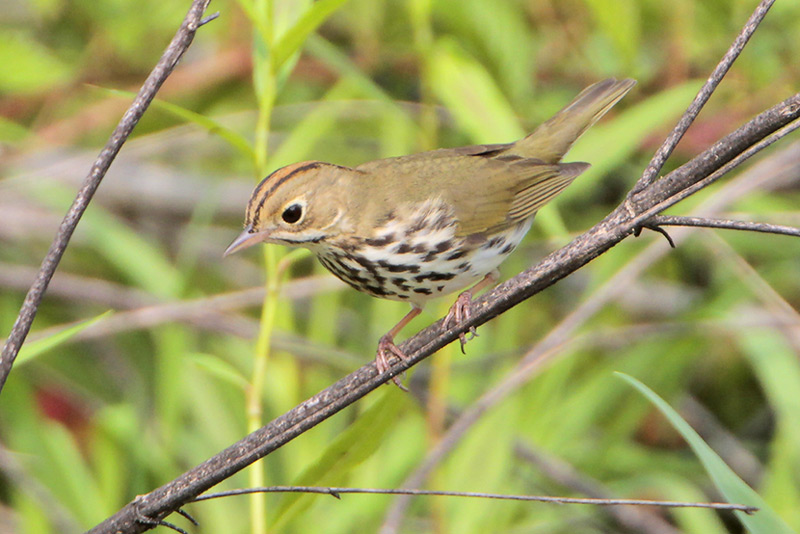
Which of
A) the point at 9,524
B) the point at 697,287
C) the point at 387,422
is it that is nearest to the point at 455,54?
the point at 387,422

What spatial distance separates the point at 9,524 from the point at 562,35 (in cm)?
303

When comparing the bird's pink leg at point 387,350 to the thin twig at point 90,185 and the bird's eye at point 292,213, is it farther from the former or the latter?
the thin twig at point 90,185

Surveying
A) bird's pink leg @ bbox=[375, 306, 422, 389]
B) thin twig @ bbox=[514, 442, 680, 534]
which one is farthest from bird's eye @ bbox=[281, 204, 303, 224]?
thin twig @ bbox=[514, 442, 680, 534]

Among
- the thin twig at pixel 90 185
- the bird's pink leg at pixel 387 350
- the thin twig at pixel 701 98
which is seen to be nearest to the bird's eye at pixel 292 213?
the bird's pink leg at pixel 387 350

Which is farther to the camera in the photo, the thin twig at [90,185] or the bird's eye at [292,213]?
the bird's eye at [292,213]

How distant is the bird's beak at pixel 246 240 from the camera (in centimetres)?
219

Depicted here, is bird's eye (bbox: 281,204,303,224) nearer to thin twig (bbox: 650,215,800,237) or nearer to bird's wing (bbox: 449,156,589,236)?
bird's wing (bbox: 449,156,589,236)

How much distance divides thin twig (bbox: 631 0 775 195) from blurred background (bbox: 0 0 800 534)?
3.88 feet

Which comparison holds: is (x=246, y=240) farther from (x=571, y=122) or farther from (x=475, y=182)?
(x=571, y=122)

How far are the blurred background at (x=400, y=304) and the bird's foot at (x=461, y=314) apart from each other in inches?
19.4

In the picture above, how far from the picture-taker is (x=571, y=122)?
3027 mm

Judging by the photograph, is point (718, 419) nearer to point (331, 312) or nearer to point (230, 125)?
point (331, 312)

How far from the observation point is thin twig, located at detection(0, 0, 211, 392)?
1436 mm

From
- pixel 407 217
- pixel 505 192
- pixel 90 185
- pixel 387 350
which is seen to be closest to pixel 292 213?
pixel 407 217
